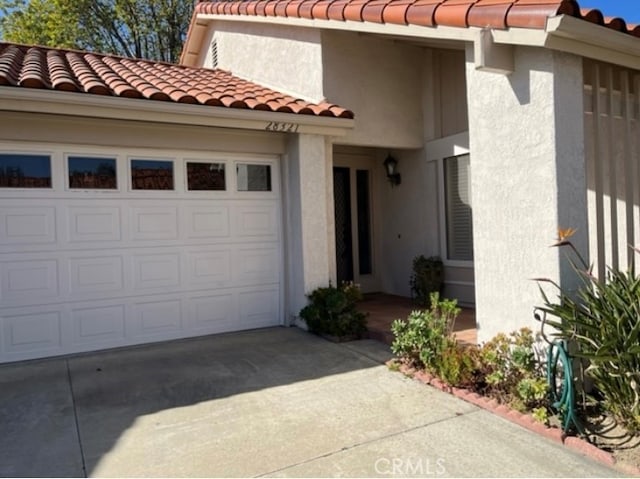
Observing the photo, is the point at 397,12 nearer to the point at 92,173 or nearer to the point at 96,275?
the point at 92,173

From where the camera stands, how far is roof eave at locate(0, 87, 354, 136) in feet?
20.4

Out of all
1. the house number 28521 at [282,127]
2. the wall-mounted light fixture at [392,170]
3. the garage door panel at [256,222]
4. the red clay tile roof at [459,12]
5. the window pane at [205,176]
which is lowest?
the garage door panel at [256,222]

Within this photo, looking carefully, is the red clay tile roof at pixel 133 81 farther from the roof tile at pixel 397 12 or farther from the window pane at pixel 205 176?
the roof tile at pixel 397 12

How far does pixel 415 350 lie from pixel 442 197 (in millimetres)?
4625

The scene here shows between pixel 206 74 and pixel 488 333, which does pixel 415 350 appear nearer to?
pixel 488 333

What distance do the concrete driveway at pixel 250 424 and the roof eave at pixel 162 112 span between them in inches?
139

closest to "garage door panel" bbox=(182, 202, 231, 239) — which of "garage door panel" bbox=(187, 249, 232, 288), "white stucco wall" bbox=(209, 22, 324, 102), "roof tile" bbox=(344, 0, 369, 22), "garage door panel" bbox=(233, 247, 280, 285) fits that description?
"garage door panel" bbox=(187, 249, 232, 288)

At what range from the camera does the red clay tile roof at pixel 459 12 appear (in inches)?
176

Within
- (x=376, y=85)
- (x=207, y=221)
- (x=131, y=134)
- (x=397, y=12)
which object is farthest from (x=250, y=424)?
(x=376, y=85)

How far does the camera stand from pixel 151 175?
769 centimetres

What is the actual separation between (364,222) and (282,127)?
164 inches

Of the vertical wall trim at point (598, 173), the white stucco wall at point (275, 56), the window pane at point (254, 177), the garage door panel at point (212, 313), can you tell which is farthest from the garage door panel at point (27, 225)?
the vertical wall trim at point (598, 173)

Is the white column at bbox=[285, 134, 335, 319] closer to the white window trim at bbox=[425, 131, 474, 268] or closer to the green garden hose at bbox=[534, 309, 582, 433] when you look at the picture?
the white window trim at bbox=[425, 131, 474, 268]

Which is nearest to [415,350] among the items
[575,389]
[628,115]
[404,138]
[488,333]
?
[488,333]
